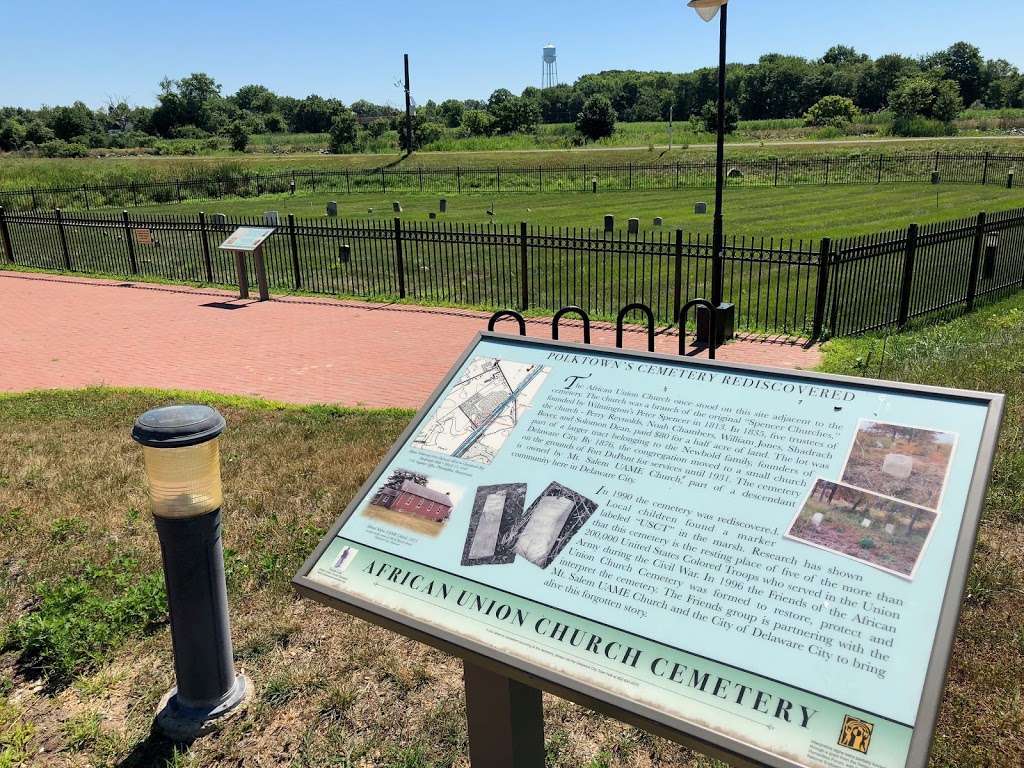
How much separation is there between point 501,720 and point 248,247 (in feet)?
40.2

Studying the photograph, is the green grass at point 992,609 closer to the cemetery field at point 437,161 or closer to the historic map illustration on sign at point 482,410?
the historic map illustration on sign at point 482,410

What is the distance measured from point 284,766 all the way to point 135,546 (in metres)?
2.11

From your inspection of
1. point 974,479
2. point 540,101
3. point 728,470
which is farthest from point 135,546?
point 540,101

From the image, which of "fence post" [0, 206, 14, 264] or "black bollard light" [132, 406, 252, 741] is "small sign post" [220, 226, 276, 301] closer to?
"fence post" [0, 206, 14, 264]

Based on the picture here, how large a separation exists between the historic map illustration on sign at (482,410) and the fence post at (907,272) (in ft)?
29.0

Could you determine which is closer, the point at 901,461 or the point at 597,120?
the point at 901,461

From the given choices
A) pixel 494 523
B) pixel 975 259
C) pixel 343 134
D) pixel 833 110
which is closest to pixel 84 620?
pixel 494 523

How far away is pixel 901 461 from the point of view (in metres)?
2.14

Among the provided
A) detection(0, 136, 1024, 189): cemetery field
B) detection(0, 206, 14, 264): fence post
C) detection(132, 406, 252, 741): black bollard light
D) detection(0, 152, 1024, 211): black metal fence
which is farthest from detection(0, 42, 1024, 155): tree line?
detection(132, 406, 252, 741): black bollard light

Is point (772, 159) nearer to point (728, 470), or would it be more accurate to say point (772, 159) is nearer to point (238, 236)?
point (238, 236)

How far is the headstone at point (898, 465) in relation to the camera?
6.92ft

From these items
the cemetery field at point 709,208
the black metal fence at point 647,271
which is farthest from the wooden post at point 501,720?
the cemetery field at point 709,208

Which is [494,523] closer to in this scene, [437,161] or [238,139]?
[437,161]

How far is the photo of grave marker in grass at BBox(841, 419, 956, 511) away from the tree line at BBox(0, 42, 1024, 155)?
2499 inches
